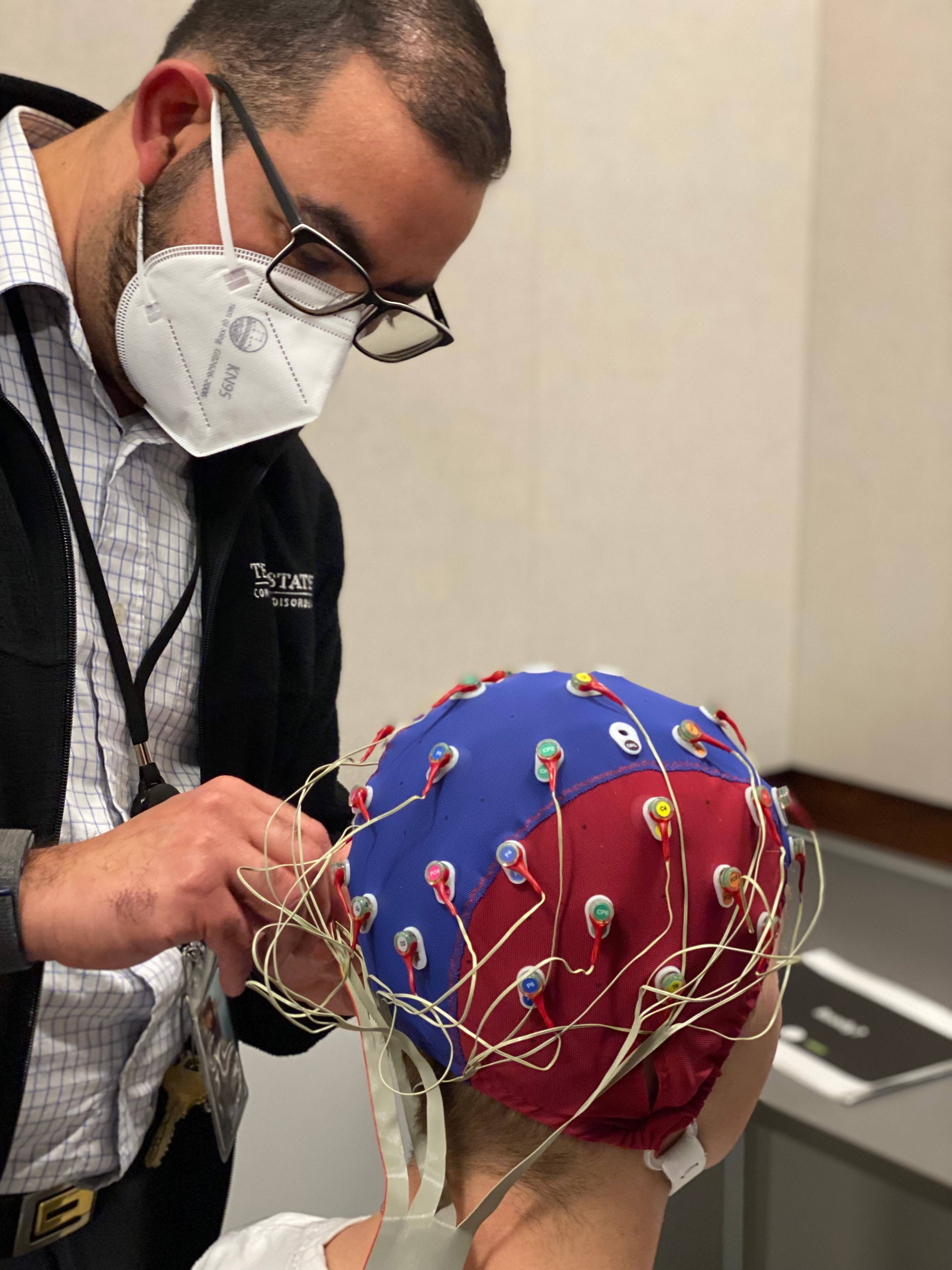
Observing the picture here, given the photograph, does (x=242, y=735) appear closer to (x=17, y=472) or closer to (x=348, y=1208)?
(x=17, y=472)

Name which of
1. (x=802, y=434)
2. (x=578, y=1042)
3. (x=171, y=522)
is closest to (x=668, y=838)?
(x=578, y=1042)

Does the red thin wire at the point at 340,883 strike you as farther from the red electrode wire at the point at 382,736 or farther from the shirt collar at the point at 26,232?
the shirt collar at the point at 26,232

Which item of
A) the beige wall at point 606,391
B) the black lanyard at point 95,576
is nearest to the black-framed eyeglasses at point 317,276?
the black lanyard at point 95,576

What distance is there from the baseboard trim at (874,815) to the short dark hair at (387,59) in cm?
219

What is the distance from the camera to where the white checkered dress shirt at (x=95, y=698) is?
1114mm

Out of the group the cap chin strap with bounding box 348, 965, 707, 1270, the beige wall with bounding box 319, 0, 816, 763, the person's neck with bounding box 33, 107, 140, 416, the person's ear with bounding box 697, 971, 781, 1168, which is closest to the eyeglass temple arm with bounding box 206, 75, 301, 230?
the person's neck with bounding box 33, 107, 140, 416

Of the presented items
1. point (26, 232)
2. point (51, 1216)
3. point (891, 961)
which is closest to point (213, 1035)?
point (51, 1216)

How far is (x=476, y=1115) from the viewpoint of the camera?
89 cm

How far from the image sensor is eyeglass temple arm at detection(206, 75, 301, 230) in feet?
3.63

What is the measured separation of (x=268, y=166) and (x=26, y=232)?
0.24 metres

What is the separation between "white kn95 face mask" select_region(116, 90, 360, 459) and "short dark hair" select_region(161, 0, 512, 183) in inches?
2.6

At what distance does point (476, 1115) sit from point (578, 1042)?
0.12 metres

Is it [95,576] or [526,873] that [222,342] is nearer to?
Answer: [95,576]

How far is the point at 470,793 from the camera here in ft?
2.75
